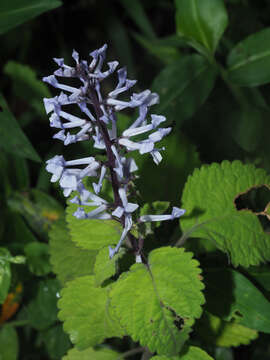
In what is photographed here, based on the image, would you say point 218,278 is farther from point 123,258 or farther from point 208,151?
point 208,151

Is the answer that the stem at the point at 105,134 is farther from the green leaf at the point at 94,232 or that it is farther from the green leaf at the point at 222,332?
the green leaf at the point at 222,332

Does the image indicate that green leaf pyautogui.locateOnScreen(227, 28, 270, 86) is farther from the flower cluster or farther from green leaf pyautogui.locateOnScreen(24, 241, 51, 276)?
green leaf pyautogui.locateOnScreen(24, 241, 51, 276)

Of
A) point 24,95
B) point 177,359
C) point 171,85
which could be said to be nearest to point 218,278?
point 177,359

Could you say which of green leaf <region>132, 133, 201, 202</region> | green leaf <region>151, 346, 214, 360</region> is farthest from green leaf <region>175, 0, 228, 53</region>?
green leaf <region>151, 346, 214, 360</region>

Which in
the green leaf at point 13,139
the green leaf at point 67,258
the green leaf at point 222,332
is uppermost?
the green leaf at point 13,139

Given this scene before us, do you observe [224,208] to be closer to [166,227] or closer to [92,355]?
[166,227]

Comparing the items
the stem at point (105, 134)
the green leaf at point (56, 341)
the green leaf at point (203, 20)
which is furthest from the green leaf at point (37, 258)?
the green leaf at point (203, 20)
